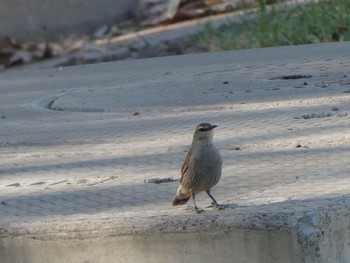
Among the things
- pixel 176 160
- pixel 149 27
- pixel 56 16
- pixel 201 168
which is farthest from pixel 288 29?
pixel 201 168

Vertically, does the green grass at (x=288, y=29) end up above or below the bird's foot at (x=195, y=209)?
below

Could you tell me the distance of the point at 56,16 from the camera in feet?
36.5

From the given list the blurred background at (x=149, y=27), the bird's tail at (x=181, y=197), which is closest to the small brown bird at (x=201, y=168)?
the bird's tail at (x=181, y=197)

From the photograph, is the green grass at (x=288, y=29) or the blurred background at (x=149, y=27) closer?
the green grass at (x=288, y=29)

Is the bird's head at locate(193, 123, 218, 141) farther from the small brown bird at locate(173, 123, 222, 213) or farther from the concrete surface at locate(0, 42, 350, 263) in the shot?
the concrete surface at locate(0, 42, 350, 263)

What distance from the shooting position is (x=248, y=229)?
2814 mm

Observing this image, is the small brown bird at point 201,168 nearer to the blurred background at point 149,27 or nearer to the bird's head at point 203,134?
the bird's head at point 203,134

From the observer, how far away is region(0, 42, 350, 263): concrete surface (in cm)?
289

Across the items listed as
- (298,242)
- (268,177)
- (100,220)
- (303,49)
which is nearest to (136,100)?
(303,49)

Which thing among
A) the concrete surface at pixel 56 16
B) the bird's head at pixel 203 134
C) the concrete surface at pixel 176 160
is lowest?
the concrete surface at pixel 56 16

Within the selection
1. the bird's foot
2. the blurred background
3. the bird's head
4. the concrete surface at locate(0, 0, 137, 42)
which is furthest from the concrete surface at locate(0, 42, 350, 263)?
the concrete surface at locate(0, 0, 137, 42)

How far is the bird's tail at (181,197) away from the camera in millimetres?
3182

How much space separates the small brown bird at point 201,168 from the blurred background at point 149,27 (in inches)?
191

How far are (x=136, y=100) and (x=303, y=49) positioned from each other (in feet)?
5.16
